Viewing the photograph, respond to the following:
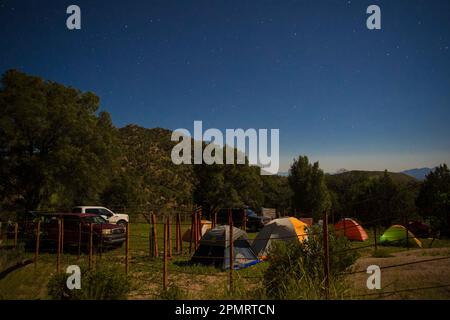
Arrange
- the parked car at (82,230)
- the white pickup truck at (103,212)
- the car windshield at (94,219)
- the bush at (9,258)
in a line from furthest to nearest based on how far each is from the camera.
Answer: the white pickup truck at (103,212) < the car windshield at (94,219) < the parked car at (82,230) < the bush at (9,258)

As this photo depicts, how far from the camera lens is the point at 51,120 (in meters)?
20.6

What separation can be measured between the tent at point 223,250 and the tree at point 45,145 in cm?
1242

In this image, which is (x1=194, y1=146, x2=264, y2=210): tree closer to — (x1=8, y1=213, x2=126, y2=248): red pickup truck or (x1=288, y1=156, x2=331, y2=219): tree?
(x1=288, y1=156, x2=331, y2=219): tree

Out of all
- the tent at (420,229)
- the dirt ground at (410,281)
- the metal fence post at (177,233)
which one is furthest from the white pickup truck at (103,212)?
the tent at (420,229)

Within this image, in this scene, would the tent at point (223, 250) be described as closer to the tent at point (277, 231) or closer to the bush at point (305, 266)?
the tent at point (277, 231)

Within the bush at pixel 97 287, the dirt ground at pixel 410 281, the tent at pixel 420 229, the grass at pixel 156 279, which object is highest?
the bush at pixel 97 287

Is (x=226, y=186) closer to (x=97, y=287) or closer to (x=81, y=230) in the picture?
(x=81, y=230)

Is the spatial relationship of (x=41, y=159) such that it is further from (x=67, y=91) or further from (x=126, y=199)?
(x=126, y=199)

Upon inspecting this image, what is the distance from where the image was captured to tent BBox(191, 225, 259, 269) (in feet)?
38.2

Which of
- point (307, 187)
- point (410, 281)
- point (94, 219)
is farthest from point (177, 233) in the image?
point (307, 187)

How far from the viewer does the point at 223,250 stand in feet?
38.4

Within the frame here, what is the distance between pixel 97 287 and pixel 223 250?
21.6ft

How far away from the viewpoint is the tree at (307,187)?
51.3 meters

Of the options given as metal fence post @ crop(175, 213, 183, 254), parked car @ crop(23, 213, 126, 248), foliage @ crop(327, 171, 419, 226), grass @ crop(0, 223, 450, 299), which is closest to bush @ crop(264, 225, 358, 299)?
grass @ crop(0, 223, 450, 299)
